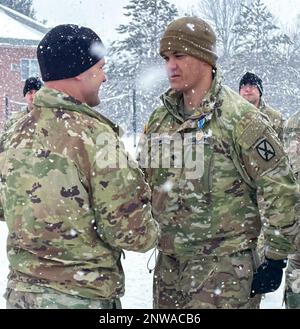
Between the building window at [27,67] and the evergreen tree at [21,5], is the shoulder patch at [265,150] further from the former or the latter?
the evergreen tree at [21,5]

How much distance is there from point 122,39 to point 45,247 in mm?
35963

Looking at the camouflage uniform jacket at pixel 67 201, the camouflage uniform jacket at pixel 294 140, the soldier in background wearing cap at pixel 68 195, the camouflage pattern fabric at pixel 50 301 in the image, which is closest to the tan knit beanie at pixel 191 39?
the soldier in background wearing cap at pixel 68 195

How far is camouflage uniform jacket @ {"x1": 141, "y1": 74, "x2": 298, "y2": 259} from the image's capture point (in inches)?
123

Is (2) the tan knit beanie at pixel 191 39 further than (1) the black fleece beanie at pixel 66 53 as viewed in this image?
Yes

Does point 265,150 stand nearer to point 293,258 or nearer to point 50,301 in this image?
point 50,301

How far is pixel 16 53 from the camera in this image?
123 feet

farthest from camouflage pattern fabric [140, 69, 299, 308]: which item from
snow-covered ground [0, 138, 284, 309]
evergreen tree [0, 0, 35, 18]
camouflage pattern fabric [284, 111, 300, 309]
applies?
evergreen tree [0, 0, 35, 18]

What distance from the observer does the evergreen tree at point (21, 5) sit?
4650cm

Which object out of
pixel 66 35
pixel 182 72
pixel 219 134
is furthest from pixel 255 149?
pixel 66 35

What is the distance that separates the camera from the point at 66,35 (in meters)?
2.63

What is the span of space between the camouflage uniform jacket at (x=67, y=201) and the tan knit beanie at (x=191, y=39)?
0.88 metres

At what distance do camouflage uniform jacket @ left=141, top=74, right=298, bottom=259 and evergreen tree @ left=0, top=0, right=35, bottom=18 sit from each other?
45.1 m
